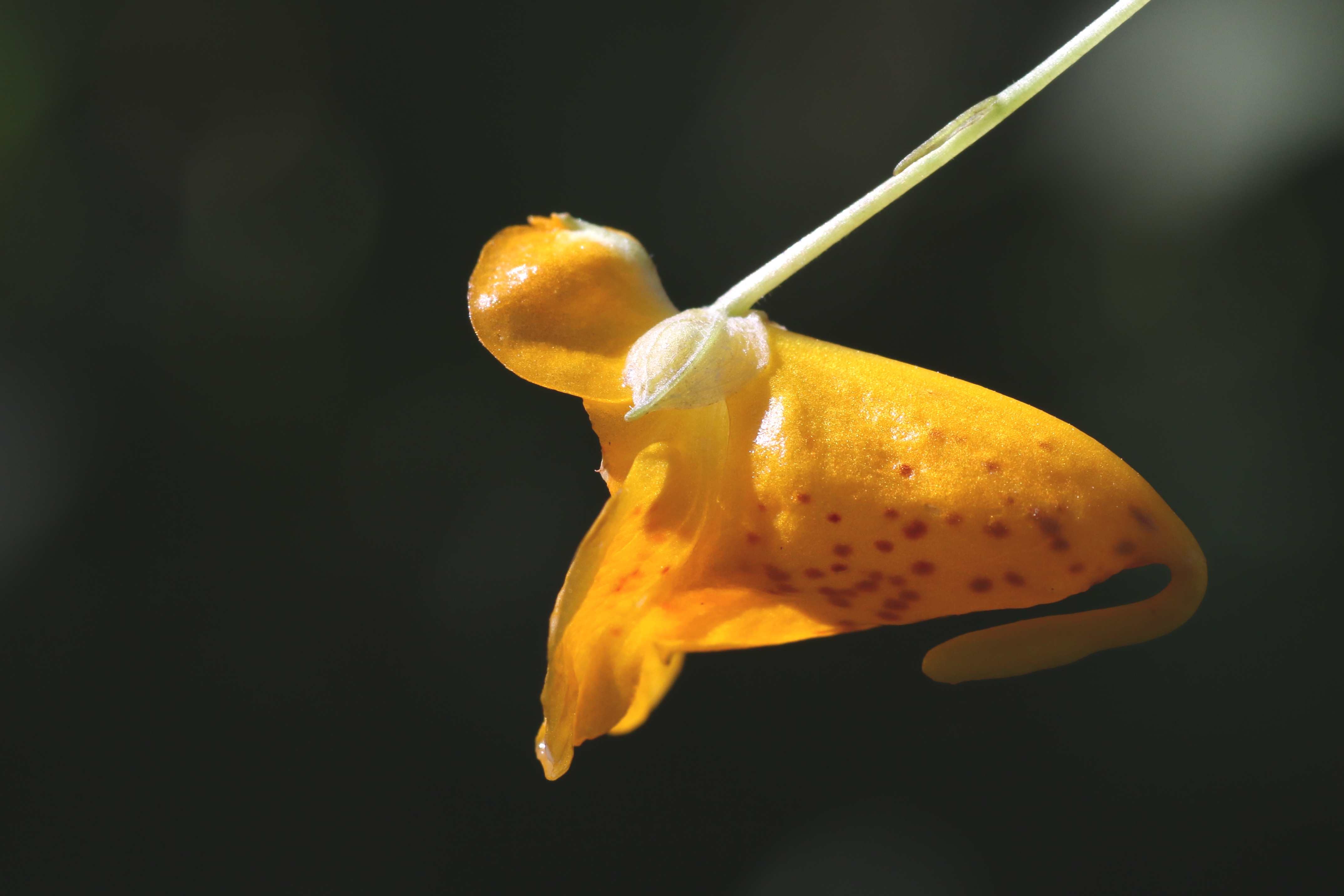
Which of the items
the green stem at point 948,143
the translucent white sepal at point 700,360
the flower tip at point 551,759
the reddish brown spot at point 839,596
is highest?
the green stem at point 948,143

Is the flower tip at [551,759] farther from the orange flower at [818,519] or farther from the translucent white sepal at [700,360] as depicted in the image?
the translucent white sepal at [700,360]

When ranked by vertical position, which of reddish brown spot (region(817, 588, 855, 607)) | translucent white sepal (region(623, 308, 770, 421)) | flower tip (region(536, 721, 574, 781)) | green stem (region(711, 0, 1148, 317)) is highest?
green stem (region(711, 0, 1148, 317))

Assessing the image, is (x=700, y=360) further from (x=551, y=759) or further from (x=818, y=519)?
(x=551, y=759)

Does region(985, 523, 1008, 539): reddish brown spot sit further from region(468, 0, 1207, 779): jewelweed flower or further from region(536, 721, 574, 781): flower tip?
region(536, 721, 574, 781): flower tip

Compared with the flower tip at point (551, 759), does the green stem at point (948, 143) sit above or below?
above

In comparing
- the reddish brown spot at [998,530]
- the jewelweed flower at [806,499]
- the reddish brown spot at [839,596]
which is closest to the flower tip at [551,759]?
the jewelweed flower at [806,499]

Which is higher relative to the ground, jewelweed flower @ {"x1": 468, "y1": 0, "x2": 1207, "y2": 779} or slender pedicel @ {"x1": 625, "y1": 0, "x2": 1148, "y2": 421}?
slender pedicel @ {"x1": 625, "y1": 0, "x2": 1148, "y2": 421}

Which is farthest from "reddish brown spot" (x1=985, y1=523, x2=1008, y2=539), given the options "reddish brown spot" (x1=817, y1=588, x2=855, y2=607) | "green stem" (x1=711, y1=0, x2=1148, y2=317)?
"green stem" (x1=711, y1=0, x2=1148, y2=317)
